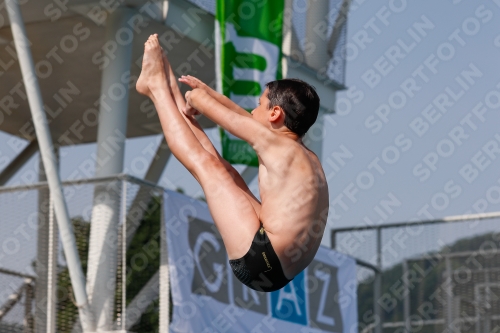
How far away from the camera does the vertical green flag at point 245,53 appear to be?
1159 centimetres

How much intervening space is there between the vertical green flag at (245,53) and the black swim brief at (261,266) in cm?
611

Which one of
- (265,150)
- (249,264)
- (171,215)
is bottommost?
(249,264)

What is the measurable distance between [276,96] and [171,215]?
4.17 m

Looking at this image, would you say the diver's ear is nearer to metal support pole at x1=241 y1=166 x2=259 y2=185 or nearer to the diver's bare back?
the diver's bare back

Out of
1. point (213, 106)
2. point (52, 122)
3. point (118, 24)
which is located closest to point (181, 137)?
point (213, 106)

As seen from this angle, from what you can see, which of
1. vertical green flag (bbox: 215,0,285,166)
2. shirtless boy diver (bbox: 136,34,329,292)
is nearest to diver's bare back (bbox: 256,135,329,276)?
shirtless boy diver (bbox: 136,34,329,292)

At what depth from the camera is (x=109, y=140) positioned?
11172 millimetres

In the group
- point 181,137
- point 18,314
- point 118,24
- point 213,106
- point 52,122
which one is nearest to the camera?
point 213,106

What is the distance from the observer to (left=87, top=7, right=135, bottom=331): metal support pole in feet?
31.5

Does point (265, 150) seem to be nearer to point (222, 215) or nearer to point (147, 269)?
point (222, 215)

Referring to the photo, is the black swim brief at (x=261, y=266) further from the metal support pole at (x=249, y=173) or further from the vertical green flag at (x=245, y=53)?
the metal support pole at (x=249, y=173)

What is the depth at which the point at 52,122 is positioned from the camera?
14867mm

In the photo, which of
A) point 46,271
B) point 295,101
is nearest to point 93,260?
point 46,271

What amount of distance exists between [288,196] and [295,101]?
1.76 ft
